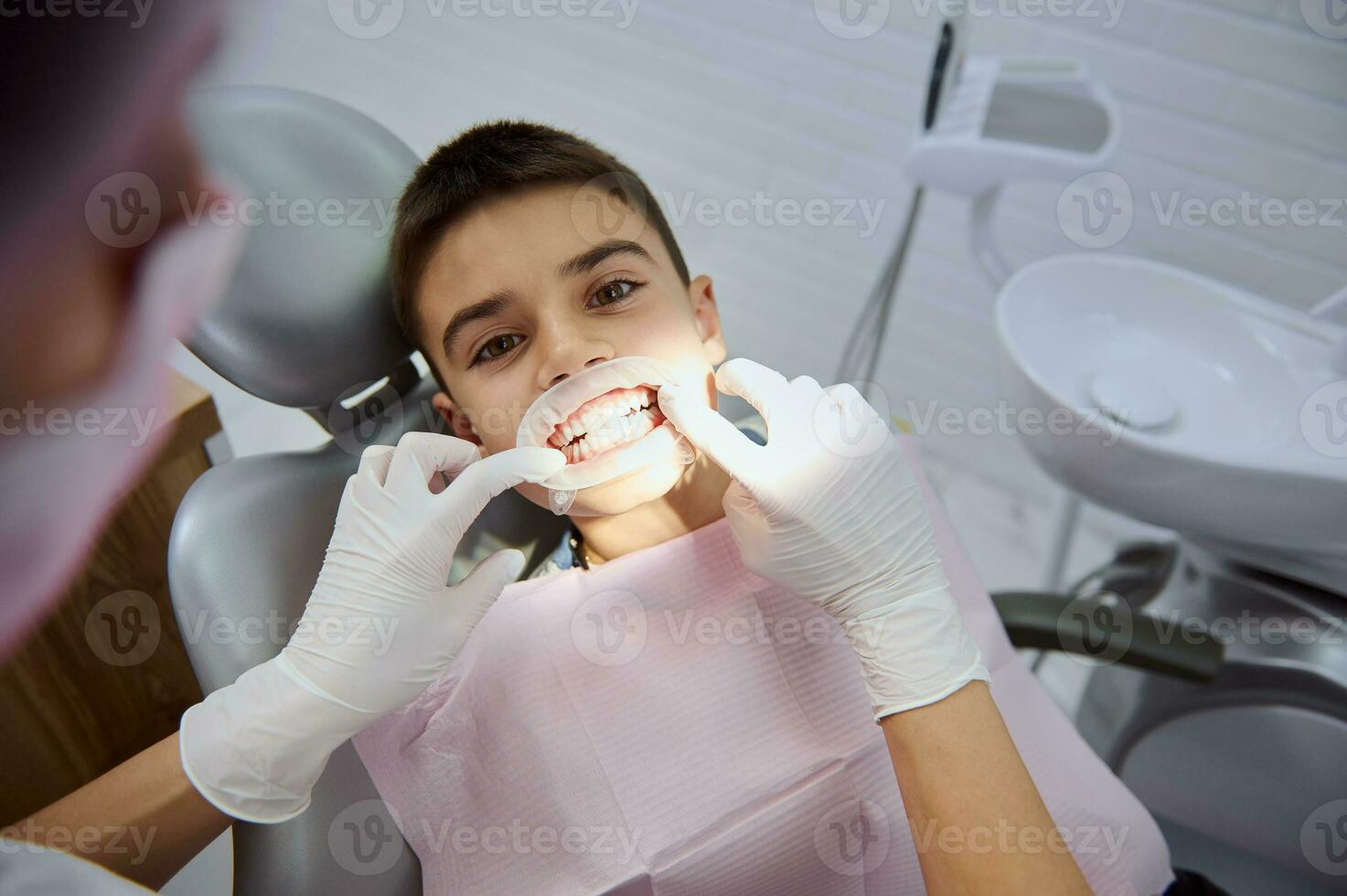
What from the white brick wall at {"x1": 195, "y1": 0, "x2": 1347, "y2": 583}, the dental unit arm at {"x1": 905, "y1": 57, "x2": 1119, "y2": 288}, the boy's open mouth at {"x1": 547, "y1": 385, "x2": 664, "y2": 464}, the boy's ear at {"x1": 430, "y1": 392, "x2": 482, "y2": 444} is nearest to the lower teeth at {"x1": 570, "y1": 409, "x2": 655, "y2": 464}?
the boy's open mouth at {"x1": 547, "y1": 385, "x2": 664, "y2": 464}

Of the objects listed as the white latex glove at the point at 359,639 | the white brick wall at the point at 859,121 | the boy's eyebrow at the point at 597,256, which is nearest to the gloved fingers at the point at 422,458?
the white latex glove at the point at 359,639

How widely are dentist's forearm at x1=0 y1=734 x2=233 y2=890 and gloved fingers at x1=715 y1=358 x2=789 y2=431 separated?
0.69 meters

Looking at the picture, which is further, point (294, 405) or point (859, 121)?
point (859, 121)

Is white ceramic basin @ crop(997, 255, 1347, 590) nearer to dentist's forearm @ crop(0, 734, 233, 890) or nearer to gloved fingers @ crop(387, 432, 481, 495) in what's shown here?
gloved fingers @ crop(387, 432, 481, 495)

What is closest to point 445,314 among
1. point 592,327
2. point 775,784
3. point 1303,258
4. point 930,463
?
point 592,327

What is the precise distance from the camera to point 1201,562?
1.36m

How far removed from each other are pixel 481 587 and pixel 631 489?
20 cm

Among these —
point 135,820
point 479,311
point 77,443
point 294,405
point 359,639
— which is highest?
point 77,443

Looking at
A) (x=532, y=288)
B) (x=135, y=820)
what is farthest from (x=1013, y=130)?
(x=135, y=820)

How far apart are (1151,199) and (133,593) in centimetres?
186

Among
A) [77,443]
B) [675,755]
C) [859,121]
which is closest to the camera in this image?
[77,443]

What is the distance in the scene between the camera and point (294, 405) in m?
0.98

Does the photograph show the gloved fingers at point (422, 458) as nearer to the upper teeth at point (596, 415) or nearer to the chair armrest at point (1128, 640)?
the upper teeth at point (596, 415)

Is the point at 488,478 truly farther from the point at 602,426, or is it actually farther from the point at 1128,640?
the point at 1128,640
